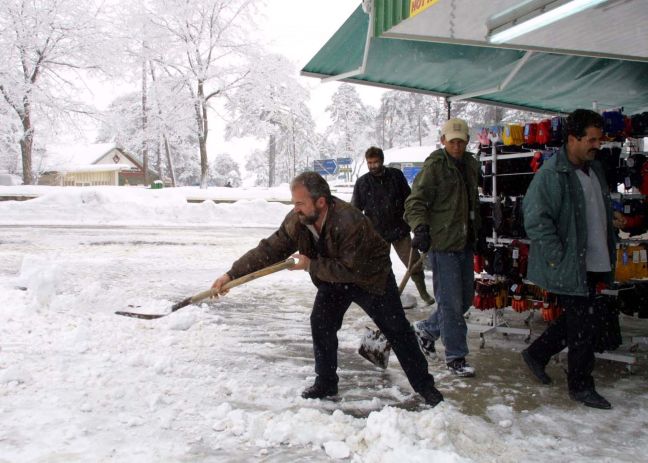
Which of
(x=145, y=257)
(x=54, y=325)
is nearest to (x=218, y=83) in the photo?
(x=145, y=257)

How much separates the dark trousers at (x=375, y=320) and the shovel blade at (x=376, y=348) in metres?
0.63

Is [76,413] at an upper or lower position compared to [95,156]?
lower

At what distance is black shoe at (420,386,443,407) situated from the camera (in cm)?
367

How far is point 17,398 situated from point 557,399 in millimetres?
3642

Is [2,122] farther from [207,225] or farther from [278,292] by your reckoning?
[278,292]

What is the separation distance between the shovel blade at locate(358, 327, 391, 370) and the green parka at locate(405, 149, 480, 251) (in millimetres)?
837

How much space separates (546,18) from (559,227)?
4.47ft

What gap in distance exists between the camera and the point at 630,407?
3744mm

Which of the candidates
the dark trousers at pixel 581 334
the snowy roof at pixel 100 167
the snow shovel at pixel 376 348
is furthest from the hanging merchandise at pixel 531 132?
the snowy roof at pixel 100 167

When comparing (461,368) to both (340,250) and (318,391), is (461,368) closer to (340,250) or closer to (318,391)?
(318,391)

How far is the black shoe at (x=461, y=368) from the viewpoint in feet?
14.1

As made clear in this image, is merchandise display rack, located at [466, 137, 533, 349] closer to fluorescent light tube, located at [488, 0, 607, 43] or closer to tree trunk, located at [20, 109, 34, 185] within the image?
fluorescent light tube, located at [488, 0, 607, 43]

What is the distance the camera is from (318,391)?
380 cm

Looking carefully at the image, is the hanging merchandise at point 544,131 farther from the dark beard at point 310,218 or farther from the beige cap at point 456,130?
the dark beard at point 310,218
